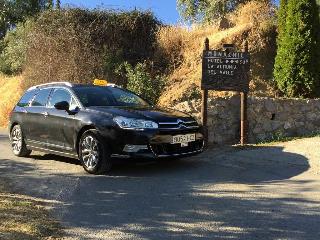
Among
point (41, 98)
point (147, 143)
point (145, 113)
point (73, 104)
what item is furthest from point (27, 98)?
point (147, 143)

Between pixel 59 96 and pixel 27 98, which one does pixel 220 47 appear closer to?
pixel 27 98

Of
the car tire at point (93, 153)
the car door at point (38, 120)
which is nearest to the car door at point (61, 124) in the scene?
the car door at point (38, 120)

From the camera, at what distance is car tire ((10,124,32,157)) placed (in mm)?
11081

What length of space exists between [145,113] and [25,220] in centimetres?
347

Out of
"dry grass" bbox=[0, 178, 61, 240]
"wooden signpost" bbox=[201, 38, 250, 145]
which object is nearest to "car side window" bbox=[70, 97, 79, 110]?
"dry grass" bbox=[0, 178, 61, 240]

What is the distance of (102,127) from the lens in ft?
28.7

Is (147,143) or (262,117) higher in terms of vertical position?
(262,117)

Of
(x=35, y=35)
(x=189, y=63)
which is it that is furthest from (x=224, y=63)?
(x=35, y=35)

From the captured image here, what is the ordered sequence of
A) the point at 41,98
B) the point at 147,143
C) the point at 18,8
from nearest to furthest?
the point at 147,143 < the point at 41,98 < the point at 18,8

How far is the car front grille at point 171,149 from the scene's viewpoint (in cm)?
861

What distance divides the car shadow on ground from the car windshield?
1.20 m

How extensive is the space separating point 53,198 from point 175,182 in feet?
6.36

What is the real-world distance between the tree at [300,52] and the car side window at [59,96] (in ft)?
21.6

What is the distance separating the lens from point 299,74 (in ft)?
45.5
